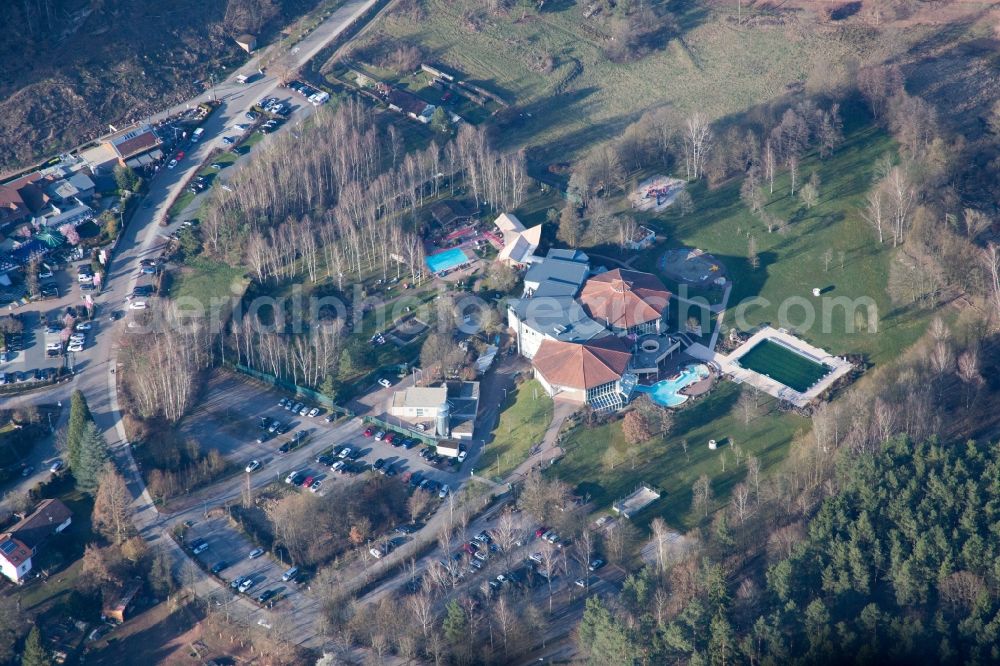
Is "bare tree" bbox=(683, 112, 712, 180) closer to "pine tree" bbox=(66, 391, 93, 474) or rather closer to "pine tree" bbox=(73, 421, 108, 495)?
"pine tree" bbox=(66, 391, 93, 474)

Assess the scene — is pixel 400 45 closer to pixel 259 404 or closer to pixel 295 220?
pixel 295 220

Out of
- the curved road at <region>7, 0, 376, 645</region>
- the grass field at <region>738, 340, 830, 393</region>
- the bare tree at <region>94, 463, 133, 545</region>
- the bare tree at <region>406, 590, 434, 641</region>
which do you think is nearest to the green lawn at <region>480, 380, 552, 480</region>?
the bare tree at <region>406, 590, 434, 641</region>

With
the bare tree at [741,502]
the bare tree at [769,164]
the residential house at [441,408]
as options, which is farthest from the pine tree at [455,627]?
the bare tree at [769,164]

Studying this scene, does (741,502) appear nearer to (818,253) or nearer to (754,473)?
(754,473)

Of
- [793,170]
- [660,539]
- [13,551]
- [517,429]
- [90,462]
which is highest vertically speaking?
[793,170]

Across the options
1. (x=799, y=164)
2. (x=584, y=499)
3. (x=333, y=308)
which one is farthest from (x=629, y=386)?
(x=799, y=164)

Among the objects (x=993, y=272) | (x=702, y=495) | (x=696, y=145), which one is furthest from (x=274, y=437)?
(x=993, y=272)
